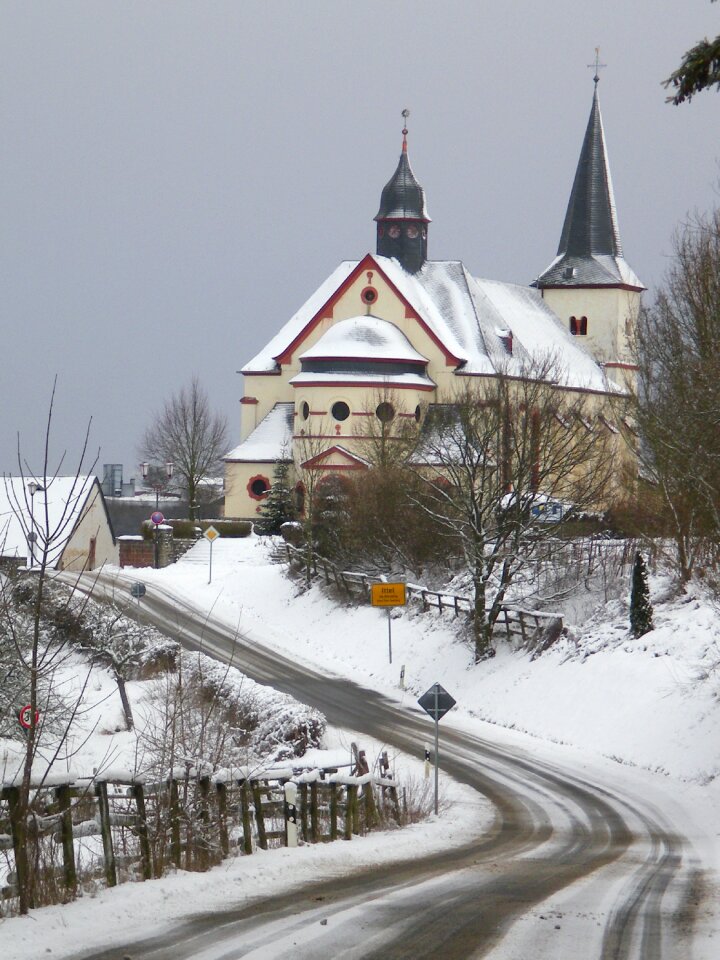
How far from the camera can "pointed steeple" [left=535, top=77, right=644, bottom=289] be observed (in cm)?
7556

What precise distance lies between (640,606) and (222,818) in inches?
755

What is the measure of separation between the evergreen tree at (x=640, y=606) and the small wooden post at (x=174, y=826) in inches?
778

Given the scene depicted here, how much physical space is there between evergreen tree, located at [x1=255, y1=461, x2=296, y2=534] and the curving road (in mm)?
41229

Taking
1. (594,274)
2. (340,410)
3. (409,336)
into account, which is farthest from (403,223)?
(340,410)

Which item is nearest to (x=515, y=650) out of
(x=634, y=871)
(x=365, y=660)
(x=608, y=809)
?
(x=365, y=660)

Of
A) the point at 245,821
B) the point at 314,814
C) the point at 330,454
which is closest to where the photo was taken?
the point at 245,821

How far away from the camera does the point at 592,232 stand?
255 ft

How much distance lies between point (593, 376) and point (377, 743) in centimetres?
5137

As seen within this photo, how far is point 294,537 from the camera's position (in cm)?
5356

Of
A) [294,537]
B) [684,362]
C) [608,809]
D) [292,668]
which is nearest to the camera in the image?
[608,809]

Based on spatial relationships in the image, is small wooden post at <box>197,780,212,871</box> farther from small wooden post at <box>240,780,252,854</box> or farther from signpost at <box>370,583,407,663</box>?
signpost at <box>370,583,407,663</box>

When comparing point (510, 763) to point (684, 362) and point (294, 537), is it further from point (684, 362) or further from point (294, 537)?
point (294, 537)

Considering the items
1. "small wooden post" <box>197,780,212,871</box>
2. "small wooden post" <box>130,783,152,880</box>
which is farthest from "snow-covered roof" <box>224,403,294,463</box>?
"small wooden post" <box>130,783,152,880</box>

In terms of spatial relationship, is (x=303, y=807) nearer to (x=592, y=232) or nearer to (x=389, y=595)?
(x=389, y=595)
